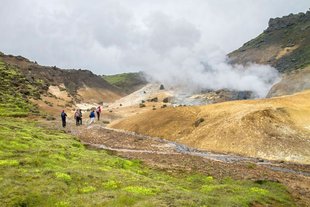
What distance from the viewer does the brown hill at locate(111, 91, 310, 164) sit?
5556cm

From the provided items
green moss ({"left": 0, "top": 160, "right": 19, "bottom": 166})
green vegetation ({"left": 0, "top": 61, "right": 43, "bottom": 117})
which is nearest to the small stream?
green moss ({"left": 0, "top": 160, "right": 19, "bottom": 166})

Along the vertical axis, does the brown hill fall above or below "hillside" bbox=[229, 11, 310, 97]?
below

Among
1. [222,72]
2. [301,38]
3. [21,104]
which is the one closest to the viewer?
[21,104]

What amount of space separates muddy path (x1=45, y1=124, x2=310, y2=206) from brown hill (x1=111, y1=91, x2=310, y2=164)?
2.93 metres

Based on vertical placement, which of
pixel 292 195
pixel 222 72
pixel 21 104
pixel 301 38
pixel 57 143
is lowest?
pixel 292 195

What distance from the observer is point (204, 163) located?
44.9 metres

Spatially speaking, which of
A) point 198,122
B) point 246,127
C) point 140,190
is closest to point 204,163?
point 246,127

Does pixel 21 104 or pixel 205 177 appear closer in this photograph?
pixel 205 177

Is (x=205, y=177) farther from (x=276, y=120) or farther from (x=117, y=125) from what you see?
(x=117, y=125)

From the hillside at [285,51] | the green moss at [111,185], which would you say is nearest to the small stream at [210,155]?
the green moss at [111,185]

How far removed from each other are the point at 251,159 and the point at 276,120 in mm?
10840

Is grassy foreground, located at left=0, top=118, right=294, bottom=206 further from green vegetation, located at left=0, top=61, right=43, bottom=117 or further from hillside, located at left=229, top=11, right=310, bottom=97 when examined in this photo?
hillside, located at left=229, top=11, right=310, bottom=97

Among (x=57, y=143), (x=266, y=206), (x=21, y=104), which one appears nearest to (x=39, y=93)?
(x=21, y=104)

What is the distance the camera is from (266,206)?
1161 inches
